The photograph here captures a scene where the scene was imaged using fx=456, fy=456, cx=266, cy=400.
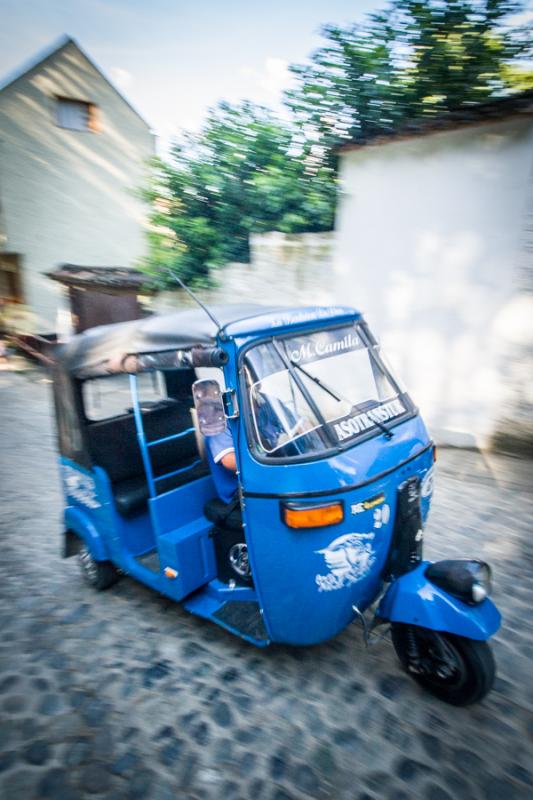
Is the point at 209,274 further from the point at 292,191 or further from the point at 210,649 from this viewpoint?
the point at 210,649

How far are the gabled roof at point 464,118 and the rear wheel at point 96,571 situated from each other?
19.7ft

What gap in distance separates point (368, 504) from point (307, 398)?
0.69 m

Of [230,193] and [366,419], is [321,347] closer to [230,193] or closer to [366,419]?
[366,419]

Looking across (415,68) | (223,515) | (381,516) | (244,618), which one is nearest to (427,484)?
(381,516)

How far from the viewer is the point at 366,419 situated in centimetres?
282

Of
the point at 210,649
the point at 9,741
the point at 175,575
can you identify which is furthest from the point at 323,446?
the point at 9,741

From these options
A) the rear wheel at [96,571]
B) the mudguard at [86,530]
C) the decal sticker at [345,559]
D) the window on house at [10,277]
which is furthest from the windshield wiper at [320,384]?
the window on house at [10,277]

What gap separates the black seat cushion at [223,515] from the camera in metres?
3.10

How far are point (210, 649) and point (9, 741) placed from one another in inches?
48.8

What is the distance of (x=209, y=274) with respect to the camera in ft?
30.5

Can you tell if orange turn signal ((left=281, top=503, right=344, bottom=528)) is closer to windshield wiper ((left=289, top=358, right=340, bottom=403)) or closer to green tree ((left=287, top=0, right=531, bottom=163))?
windshield wiper ((left=289, top=358, right=340, bottom=403))

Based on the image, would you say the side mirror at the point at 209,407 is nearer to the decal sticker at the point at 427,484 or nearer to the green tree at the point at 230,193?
the decal sticker at the point at 427,484

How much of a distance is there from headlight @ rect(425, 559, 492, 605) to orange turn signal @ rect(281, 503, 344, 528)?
2.20 feet

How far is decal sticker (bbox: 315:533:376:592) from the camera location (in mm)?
2513
